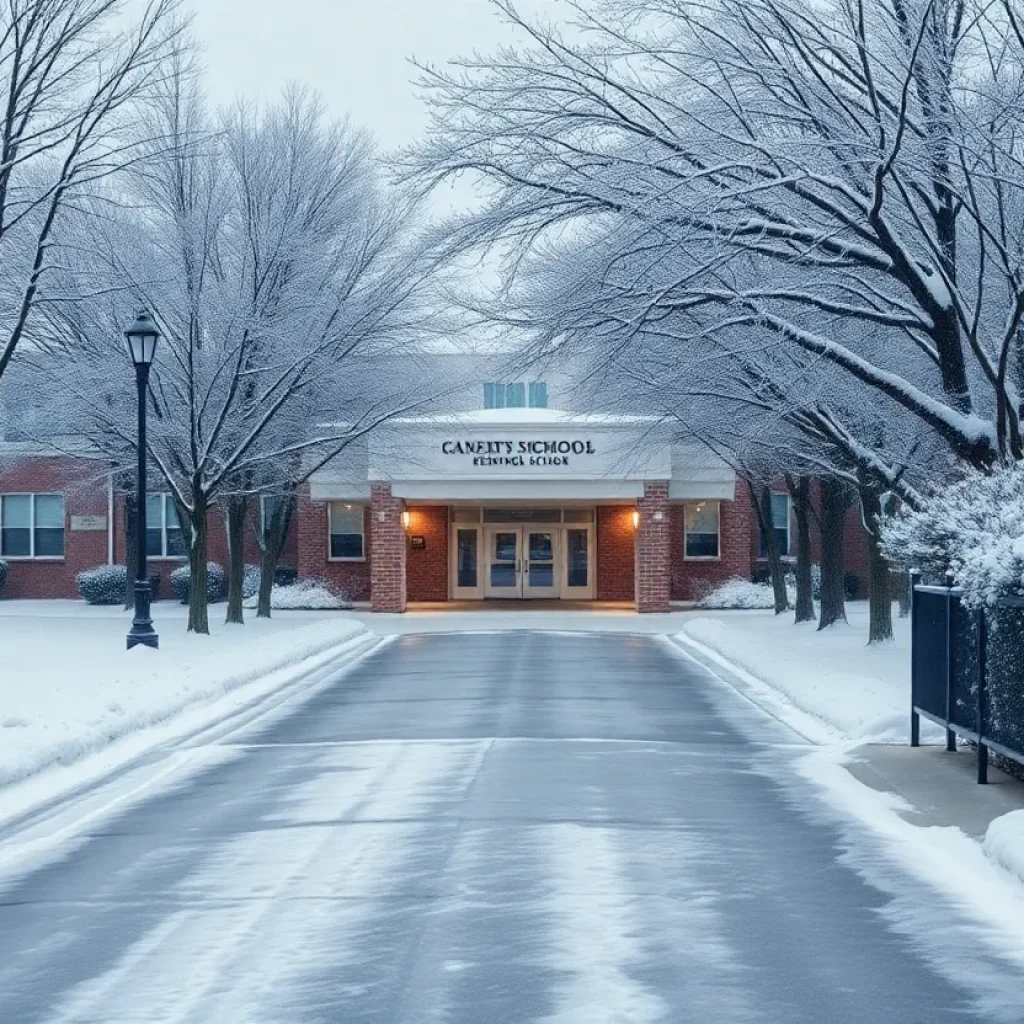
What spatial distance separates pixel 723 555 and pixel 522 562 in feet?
18.5

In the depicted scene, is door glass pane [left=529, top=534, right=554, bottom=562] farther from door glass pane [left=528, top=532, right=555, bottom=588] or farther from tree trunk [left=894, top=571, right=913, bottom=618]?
tree trunk [left=894, top=571, right=913, bottom=618]

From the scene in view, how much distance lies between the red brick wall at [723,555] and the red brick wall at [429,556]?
6279 millimetres

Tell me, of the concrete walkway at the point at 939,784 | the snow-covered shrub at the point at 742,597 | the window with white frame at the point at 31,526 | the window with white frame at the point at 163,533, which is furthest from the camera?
the window with white frame at the point at 31,526

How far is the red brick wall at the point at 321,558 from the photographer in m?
44.7

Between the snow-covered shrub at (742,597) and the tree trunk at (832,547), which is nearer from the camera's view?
the tree trunk at (832,547)

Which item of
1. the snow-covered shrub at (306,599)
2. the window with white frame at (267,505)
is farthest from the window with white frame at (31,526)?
the snow-covered shrub at (306,599)

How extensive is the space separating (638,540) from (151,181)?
51.9 ft

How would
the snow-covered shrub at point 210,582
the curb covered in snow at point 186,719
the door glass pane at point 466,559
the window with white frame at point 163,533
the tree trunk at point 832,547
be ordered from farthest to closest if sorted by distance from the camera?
the window with white frame at point 163,533 → the door glass pane at point 466,559 → the snow-covered shrub at point 210,582 → the tree trunk at point 832,547 → the curb covered in snow at point 186,719

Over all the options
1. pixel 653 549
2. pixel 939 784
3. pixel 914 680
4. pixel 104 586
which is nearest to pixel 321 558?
pixel 104 586

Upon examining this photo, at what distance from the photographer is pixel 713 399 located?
21016mm

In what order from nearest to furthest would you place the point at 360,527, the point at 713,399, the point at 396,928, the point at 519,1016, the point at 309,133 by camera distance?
the point at 519,1016 < the point at 396,928 < the point at 713,399 < the point at 309,133 < the point at 360,527

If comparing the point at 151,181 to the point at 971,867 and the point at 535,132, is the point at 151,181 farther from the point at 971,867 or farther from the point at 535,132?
the point at 971,867

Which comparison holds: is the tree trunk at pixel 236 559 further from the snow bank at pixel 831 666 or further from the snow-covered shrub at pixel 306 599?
the snow bank at pixel 831 666

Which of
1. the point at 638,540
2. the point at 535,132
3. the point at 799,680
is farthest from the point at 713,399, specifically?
the point at 638,540
